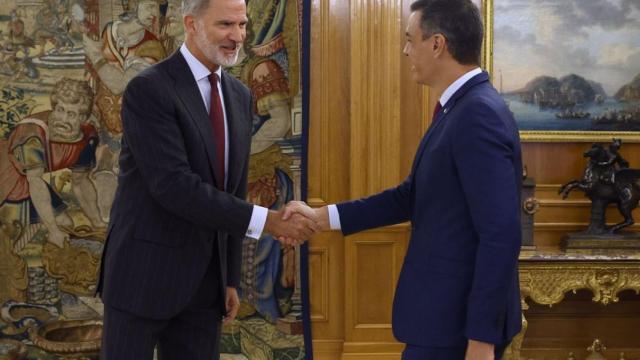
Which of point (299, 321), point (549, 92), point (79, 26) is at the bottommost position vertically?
point (299, 321)

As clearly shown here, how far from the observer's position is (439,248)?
216 cm

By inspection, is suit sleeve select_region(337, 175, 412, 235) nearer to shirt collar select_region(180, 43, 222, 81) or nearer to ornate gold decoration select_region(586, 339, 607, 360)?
shirt collar select_region(180, 43, 222, 81)

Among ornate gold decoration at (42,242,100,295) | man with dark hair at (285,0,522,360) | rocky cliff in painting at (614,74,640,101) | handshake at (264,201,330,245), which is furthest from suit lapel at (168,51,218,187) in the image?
rocky cliff in painting at (614,74,640,101)

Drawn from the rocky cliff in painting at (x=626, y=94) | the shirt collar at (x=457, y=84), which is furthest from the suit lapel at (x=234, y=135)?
the rocky cliff in painting at (x=626, y=94)

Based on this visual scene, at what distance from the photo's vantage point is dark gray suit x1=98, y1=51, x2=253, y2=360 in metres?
2.52

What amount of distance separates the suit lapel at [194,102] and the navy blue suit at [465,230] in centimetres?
71

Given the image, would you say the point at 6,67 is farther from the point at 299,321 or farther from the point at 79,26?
the point at 299,321

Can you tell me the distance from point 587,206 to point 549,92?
691 millimetres

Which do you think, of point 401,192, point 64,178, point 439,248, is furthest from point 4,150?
point 439,248

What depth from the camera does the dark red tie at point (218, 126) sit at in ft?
8.73

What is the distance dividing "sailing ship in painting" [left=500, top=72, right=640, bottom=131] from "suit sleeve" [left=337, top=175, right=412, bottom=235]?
1924mm

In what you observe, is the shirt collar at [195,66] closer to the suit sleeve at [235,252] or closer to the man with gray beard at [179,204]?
the man with gray beard at [179,204]

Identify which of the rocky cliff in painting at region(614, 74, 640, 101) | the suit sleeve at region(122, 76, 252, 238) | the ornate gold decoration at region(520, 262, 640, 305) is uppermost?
the rocky cliff in painting at region(614, 74, 640, 101)

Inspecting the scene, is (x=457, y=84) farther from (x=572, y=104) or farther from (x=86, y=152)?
(x=86, y=152)
